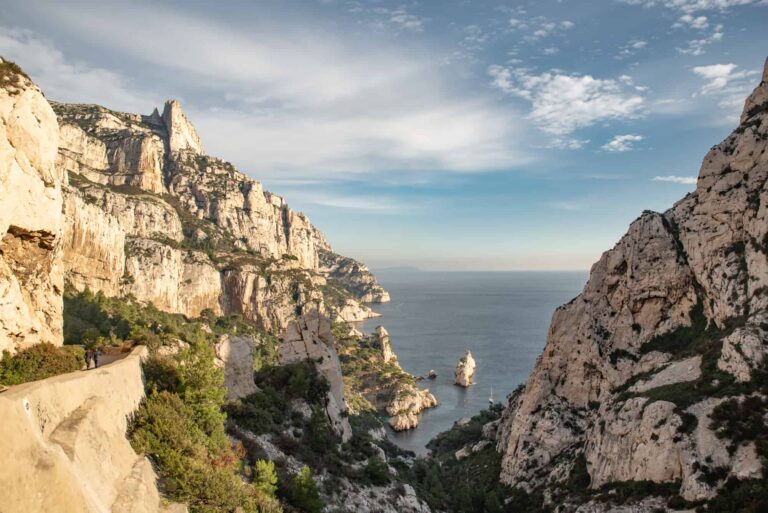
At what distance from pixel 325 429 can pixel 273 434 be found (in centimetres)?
448

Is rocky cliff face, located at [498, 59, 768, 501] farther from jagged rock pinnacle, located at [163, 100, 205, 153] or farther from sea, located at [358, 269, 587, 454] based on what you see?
jagged rock pinnacle, located at [163, 100, 205, 153]

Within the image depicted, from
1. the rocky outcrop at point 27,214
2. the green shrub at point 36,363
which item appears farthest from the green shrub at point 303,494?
the rocky outcrop at point 27,214

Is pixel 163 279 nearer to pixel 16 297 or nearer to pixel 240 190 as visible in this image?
pixel 240 190

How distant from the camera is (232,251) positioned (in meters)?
139

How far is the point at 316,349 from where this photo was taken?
122 feet

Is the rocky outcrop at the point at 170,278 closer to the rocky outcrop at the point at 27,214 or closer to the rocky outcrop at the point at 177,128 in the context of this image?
the rocky outcrop at the point at 177,128

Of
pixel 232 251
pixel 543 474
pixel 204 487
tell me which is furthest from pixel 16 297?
pixel 232 251

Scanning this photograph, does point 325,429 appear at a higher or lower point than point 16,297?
lower

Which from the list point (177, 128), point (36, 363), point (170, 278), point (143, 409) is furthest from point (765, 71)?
point (177, 128)

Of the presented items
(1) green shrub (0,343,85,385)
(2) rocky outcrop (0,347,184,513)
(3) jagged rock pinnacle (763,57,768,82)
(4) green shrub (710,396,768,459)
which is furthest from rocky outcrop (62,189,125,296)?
(3) jagged rock pinnacle (763,57,768,82)

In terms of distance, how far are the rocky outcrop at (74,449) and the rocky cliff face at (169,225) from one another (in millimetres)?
73980

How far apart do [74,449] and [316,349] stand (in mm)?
27594

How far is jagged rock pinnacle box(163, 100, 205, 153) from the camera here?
158625 mm

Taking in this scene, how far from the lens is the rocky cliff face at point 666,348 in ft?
76.6
